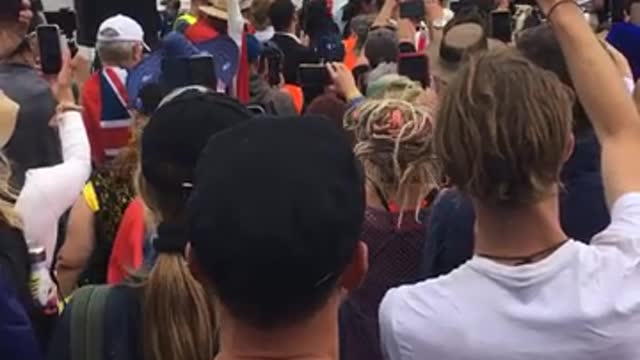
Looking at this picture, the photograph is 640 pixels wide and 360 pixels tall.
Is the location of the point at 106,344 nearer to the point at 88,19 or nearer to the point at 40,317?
the point at 40,317

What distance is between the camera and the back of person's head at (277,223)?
174 cm

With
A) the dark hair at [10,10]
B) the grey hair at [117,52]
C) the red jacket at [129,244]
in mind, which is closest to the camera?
the red jacket at [129,244]

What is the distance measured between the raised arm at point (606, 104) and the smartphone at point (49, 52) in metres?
2.66

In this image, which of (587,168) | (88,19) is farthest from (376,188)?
(88,19)

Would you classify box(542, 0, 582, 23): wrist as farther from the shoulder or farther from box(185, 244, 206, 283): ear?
box(185, 244, 206, 283): ear

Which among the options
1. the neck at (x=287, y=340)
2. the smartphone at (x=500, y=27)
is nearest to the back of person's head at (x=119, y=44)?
the smartphone at (x=500, y=27)

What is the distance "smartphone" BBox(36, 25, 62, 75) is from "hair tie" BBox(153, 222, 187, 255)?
2.00 m

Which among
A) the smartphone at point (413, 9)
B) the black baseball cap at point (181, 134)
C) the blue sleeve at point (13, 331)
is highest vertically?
the black baseball cap at point (181, 134)

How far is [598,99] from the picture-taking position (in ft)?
7.36

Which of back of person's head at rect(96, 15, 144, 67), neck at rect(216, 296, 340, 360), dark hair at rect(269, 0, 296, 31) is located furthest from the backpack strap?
dark hair at rect(269, 0, 296, 31)

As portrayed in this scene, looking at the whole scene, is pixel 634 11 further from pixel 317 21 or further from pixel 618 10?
pixel 317 21

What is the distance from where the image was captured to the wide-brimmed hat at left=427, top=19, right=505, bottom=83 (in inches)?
191

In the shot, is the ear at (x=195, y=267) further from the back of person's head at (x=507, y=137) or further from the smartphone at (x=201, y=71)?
the smartphone at (x=201, y=71)

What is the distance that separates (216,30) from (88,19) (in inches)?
39.3
